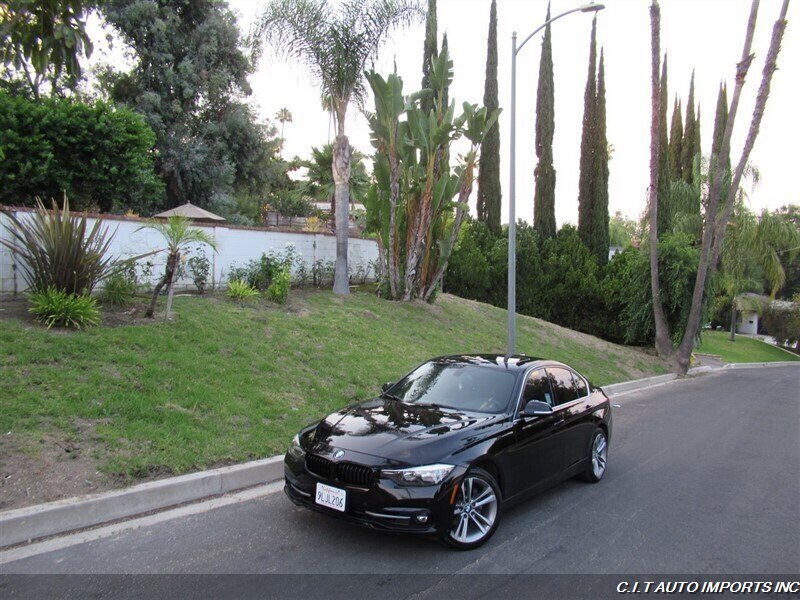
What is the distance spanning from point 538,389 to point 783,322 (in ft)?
161

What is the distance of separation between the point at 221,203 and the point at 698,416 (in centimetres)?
2079

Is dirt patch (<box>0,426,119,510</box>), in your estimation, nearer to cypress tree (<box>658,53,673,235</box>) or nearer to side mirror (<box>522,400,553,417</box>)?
side mirror (<box>522,400,553,417</box>)

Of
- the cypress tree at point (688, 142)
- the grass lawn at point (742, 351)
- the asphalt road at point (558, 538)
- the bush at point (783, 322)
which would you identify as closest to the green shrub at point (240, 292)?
the asphalt road at point (558, 538)

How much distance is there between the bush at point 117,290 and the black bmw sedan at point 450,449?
5481 millimetres

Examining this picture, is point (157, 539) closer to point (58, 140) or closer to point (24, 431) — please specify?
point (24, 431)

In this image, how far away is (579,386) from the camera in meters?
7.05

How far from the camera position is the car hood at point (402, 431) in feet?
15.4

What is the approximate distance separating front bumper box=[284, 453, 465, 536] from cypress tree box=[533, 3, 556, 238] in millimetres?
25318

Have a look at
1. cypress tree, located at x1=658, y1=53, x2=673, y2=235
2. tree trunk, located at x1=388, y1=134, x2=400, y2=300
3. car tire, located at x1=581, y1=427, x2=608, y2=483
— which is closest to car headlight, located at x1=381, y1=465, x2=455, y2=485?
car tire, located at x1=581, y1=427, x2=608, y2=483

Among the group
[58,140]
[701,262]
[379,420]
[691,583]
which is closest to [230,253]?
[58,140]

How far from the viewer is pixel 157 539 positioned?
4.76 meters

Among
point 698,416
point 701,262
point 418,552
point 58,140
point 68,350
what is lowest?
point 698,416

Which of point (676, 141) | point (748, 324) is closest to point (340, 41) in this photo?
point (676, 141)

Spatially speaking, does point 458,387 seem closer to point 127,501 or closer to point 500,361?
point 500,361
